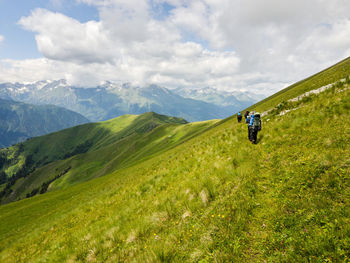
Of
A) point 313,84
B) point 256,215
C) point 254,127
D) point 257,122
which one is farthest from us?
point 313,84

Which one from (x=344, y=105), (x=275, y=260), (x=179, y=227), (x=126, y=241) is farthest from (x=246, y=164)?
(x=344, y=105)

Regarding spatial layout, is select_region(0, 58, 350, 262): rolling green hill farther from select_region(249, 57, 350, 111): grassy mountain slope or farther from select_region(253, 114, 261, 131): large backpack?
select_region(249, 57, 350, 111): grassy mountain slope

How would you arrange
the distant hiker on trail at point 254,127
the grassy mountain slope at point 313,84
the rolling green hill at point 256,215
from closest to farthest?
1. the rolling green hill at point 256,215
2. the distant hiker on trail at point 254,127
3. the grassy mountain slope at point 313,84

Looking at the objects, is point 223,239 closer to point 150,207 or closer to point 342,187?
point 342,187

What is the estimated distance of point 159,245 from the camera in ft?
16.6

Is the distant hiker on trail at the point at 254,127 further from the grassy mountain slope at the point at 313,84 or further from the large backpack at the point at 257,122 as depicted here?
the grassy mountain slope at the point at 313,84

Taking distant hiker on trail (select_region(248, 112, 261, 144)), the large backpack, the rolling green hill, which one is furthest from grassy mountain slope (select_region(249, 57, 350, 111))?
the rolling green hill

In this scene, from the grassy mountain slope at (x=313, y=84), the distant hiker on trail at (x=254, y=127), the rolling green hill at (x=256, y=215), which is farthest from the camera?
the grassy mountain slope at (x=313, y=84)

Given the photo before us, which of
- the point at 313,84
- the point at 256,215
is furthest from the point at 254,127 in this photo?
the point at 313,84

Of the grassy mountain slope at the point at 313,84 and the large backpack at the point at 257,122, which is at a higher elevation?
the grassy mountain slope at the point at 313,84

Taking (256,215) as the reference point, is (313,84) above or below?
above

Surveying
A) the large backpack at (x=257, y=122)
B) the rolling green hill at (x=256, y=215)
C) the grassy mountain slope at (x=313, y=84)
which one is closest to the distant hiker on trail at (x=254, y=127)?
the large backpack at (x=257, y=122)

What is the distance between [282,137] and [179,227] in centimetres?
794

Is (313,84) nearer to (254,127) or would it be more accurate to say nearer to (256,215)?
(254,127)
